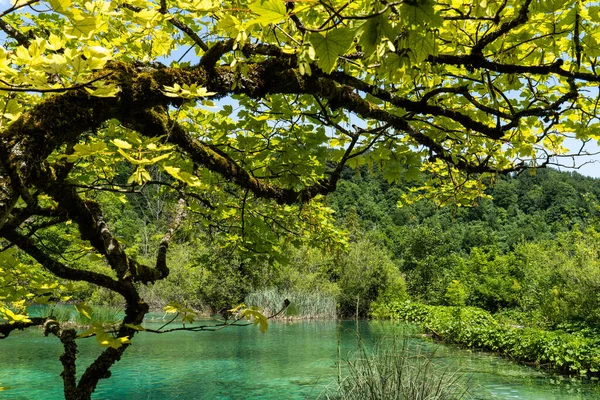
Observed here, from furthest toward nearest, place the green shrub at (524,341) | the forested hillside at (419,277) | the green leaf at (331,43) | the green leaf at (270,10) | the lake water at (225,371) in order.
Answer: the forested hillside at (419,277) → the green shrub at (524,341) → the lake water at (225,371) → the green leaf at (331,43) → the green leaf at (270,10)

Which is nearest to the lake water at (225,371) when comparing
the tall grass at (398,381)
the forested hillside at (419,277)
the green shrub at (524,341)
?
the green shrub at (524,341)

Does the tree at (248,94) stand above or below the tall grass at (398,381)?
above

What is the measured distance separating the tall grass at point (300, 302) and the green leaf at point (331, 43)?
19922mm

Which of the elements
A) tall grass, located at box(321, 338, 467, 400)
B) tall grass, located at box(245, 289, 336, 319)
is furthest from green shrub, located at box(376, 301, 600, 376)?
tall grass, located at box(245, 289, 336, 319)

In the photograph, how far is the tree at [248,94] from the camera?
106 cm

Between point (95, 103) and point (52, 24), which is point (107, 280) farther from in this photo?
point (52, 24)

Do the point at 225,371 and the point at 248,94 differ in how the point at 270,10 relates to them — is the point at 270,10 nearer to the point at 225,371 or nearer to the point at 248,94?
the point at 248,94

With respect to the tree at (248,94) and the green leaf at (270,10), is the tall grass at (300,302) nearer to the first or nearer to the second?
the tree at (248,94)

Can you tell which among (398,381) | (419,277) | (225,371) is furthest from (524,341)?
(419,277)

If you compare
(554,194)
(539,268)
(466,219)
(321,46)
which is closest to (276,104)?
→ (321,46)

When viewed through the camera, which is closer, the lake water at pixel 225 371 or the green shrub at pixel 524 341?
the lake water at pixel 225 371

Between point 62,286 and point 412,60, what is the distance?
6.03 ft

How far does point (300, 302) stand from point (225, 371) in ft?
39.5

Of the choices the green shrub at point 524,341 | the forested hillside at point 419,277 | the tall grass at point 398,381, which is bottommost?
the green shrub at point 524,341
